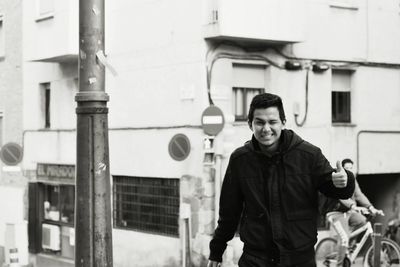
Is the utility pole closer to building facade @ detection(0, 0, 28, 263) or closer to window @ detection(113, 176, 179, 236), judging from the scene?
window @ detection(113, 176, 179, 236)

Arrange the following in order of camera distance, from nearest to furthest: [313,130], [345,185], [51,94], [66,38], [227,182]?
[345,185] → [227,182] → [313,130] → [66,38] → [51,94]

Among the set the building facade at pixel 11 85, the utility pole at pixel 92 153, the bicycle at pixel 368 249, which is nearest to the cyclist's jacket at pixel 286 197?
the utility pole at pixel 92 153

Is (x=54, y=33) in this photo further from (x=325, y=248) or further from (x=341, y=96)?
(x=325, y=248)

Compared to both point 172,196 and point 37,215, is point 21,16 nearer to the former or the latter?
point 37,215

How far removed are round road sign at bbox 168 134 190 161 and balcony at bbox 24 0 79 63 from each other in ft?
14.9

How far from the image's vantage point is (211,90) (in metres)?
15.8

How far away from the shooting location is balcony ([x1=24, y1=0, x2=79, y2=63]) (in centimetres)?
1903

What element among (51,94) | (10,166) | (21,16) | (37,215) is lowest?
(37,215)

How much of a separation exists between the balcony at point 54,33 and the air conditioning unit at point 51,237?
425cm

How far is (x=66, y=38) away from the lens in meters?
19.0

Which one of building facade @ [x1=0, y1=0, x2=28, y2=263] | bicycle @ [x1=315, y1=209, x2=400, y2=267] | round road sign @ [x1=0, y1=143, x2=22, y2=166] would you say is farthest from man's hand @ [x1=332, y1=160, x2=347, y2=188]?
building facade @ [x1=0, y1=0, x2=28, y2=263]

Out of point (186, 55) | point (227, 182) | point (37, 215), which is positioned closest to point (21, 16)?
point (37, 215)

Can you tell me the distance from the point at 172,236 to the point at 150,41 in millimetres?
3882

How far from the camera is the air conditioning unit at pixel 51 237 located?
21.5 metres
